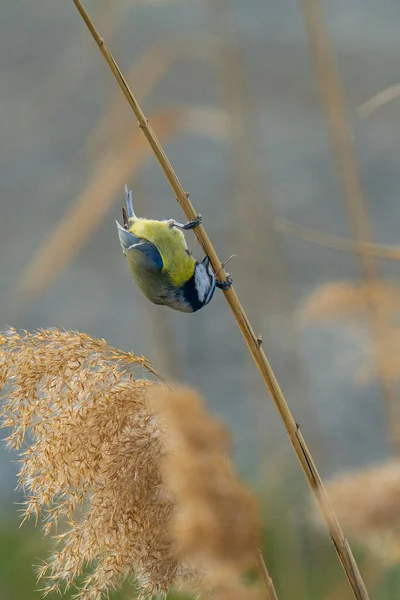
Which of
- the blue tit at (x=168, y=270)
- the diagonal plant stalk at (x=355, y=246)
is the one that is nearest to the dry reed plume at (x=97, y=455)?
the diagonal plant stalk at (x=355, y=246)

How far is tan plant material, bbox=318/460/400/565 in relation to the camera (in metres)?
0.39

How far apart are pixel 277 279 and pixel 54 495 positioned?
2.72 ft

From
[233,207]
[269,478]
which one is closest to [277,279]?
[233,207]

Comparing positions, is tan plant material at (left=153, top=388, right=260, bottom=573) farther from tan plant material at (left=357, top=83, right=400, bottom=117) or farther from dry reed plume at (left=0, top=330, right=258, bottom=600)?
tan plant material at (left=357, top=83, right=400, bottom=117)

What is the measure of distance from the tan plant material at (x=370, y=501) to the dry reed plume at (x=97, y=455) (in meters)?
0.10

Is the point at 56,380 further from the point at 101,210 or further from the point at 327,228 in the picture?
the point at 327,228

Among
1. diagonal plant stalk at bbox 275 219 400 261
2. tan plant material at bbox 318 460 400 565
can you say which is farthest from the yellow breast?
tan plant material at bbox 318 460 400 565

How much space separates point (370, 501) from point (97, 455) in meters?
0.20

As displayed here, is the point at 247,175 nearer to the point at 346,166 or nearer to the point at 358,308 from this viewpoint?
the point at 346,166

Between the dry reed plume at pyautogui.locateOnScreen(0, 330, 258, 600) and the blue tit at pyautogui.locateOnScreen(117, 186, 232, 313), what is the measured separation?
0.25 metres

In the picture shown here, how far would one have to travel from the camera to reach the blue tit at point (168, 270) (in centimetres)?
77

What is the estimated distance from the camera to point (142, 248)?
806 mm

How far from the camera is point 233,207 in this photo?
1211mm

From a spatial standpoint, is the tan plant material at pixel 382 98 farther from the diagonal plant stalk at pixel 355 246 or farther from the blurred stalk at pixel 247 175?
the blurred stalk at pixel 247 175
